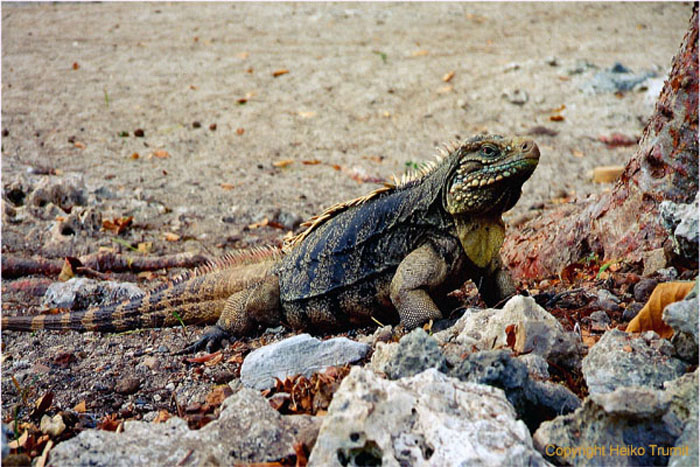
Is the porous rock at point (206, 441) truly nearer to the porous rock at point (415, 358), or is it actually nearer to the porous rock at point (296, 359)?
the porous rock at point (415, 358)

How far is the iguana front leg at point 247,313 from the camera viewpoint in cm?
488

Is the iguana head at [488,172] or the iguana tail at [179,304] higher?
the iguana head at [488,172]

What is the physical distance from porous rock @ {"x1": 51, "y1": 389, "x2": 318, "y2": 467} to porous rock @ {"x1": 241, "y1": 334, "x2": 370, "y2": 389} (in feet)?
2.21

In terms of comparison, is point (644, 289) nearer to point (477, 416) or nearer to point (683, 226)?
point (683, 226)

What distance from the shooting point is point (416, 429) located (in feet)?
7.97

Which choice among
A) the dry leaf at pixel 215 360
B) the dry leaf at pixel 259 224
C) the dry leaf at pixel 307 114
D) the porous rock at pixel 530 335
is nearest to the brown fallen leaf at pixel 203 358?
the dry leaf at pixel 215 360

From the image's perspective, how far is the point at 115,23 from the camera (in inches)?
492

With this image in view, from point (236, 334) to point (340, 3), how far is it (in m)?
10.1

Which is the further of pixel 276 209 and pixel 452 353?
pixel 276 209

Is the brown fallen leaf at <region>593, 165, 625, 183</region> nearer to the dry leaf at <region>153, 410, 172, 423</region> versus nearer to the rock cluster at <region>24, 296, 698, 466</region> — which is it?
the rock cluster at <region>24, 296, 698, 466</region>

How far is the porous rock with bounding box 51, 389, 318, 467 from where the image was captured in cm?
256

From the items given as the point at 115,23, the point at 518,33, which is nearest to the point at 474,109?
the point at 518,33

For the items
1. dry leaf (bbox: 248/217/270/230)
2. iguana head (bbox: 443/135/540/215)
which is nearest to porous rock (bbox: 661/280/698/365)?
iguana head (bbox: 443/135/540/215)

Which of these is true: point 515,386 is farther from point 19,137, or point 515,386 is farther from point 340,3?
point 340,3
